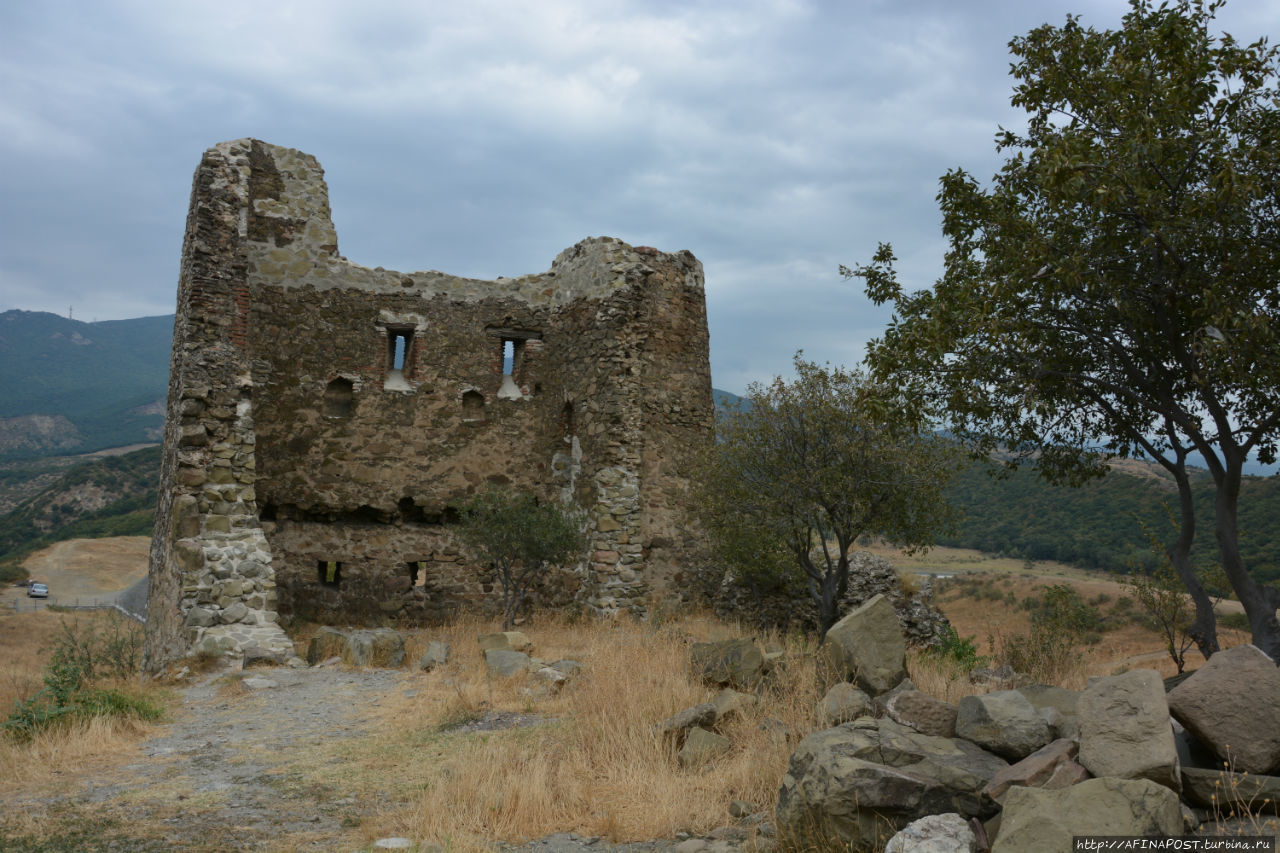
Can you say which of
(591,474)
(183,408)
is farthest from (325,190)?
(591,474)

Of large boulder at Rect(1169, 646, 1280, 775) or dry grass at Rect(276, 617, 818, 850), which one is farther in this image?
dry grass at Rect(276, 617, 818, 850)

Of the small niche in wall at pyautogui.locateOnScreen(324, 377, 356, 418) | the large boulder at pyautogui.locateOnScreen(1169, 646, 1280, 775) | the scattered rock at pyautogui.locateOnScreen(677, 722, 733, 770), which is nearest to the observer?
the large boulder at pyautogui.locateOnScreen(1169, 646, 1280, 775)

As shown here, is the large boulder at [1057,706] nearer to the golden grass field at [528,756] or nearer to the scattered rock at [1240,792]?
the scattered rock at [1240,792]

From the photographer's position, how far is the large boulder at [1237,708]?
4566mm

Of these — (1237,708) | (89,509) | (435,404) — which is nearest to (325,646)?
(435,404)

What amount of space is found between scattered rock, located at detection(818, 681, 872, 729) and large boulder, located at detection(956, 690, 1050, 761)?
97 centimetres

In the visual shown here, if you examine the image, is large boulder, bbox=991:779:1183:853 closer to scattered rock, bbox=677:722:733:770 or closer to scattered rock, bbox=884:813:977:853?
scattered rock, bbox=884:813:977:853

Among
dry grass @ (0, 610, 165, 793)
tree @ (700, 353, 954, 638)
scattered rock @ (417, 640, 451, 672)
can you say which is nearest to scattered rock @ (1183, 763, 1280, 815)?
tree @ (700, 353, 954, 638)

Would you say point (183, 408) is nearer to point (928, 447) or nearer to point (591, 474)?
point (591, 474)

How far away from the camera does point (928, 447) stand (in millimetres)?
11430

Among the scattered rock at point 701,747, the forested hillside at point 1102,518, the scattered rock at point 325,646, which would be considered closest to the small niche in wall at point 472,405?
the scattered rock at point 325,646

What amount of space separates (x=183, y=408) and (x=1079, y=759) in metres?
11.3

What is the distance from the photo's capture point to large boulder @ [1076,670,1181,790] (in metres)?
4.40

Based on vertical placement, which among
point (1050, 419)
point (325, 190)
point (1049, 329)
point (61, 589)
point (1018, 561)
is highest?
point (325, 190)
